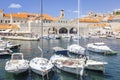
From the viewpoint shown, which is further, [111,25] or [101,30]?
[111,25]

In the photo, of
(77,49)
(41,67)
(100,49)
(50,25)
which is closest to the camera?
(41,67)

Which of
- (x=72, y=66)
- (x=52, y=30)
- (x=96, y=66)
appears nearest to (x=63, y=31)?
(x=52, y=30)

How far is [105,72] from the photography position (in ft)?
88.8

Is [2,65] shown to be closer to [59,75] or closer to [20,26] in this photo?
[59,75]

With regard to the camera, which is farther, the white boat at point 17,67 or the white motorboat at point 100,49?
the white motorboat at point 100,49

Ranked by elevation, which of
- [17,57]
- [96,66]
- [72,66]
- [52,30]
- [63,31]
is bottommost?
[96,66]

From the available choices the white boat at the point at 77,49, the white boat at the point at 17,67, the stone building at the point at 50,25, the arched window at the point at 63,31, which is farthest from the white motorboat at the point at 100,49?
the arched window at the point at 63,31

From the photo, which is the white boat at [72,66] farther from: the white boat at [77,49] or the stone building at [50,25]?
the stone building at [50,25]

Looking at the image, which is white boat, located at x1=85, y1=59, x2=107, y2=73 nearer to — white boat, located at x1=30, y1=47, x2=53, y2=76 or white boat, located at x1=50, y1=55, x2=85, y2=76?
white boat, located at x1=50, y1=55, x2=85, y2=76

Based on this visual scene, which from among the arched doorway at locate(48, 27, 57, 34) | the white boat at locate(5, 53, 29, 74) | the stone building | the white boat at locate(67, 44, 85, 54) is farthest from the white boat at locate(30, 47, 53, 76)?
the arched doorway at locate(48, 27, 57, 34)

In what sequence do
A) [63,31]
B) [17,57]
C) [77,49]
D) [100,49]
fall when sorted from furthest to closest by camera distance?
[63,31] → [100,49] → [77,49] → [17,57]

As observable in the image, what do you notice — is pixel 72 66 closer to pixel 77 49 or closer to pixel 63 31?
pixel 77 49

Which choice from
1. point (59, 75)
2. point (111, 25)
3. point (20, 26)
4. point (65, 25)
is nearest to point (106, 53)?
point (59, 75)

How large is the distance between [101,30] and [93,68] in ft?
289
